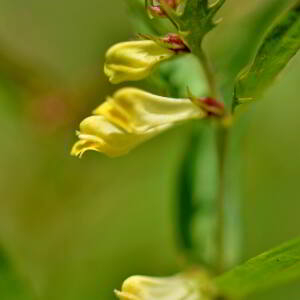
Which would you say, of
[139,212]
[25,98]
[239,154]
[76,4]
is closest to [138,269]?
[139,212]

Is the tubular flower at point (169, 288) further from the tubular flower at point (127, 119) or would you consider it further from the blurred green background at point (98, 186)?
the blurred green background at point (98, 186)

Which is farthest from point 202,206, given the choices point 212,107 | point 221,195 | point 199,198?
point 212,107

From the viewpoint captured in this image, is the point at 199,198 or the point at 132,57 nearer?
the point at 132,57

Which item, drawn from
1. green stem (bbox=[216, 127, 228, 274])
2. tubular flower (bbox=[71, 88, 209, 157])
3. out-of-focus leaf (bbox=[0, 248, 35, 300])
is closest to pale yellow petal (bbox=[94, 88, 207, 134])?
tubular flower (bbox=[71, 88, 209, 157])

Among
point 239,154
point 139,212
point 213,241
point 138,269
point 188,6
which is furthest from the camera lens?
point 139,212

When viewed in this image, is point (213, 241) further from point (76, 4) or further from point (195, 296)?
point (76, 4)

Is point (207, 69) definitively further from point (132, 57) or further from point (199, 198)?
point (199, 198)

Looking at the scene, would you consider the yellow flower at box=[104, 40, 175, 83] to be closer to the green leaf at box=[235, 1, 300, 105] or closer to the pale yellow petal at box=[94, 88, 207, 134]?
the pale yellow petal at box=[94, 88, 207, 134]
